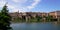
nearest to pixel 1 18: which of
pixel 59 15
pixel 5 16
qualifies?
pixel 5 16

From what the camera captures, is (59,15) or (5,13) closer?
(5,13)

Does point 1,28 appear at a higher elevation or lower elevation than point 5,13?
lower

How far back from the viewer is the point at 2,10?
22984 millimetres

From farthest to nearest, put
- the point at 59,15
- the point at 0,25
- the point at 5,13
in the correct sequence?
1. the point at 59,15
2. the point at 5,13
3. the point at 0,25

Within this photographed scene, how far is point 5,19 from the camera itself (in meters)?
22.3

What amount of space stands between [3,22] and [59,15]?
5315 inches

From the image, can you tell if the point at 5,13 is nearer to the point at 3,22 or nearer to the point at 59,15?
the point at 3,22

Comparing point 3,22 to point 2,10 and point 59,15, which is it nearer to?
point 2,10

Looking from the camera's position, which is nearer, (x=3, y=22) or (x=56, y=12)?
(x=3, y=22)

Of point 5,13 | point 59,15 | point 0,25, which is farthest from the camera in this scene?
point 59,15

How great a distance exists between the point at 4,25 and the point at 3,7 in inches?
92.9

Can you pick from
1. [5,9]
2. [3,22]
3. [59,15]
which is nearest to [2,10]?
[5,9]

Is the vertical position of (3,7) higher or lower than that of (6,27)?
higher

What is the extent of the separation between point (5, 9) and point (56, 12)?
141 meters
